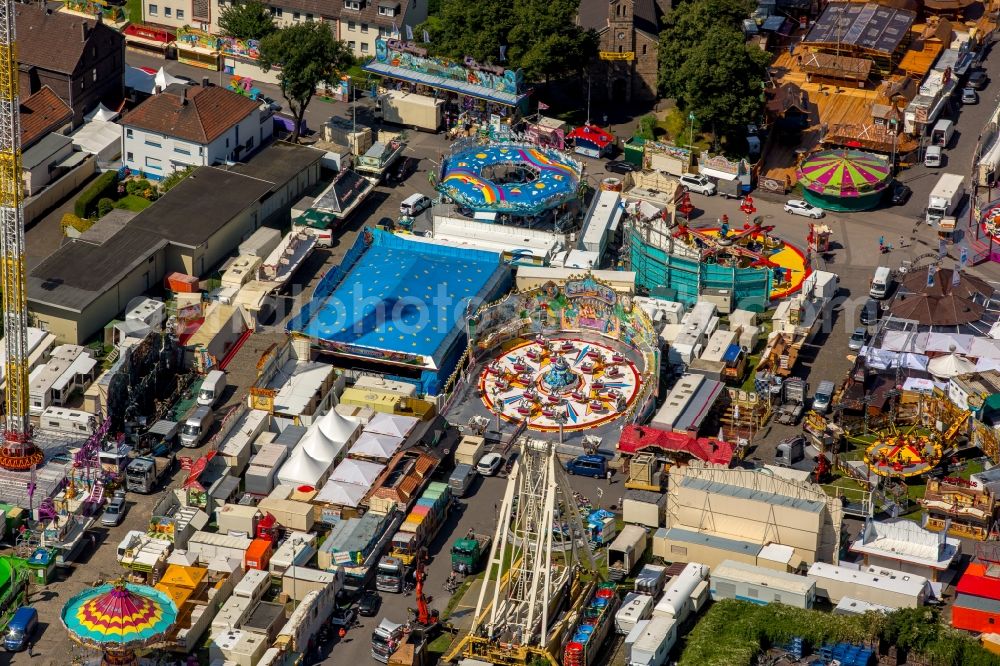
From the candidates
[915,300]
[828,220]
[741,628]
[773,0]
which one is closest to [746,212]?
[828,220]

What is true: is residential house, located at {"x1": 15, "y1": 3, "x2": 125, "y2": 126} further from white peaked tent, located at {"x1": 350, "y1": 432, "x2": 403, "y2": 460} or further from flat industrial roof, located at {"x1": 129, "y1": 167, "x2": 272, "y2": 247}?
white peaked tent, located at {"x1": 350, "y1": 432, "x2": 403, "y2": 460}

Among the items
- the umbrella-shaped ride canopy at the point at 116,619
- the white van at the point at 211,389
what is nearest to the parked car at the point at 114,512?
the white van at the point at 211,389

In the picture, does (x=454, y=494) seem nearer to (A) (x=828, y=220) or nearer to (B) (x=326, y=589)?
(B) (x=326, y=589)

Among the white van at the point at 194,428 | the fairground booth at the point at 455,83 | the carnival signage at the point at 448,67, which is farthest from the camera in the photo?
the carnival signage at the point at 448,67

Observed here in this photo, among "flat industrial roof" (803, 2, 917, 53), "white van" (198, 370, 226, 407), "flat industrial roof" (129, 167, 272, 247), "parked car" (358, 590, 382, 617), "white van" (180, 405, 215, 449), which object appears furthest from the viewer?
"flat industrial roof" (803, 2, 917, 53)

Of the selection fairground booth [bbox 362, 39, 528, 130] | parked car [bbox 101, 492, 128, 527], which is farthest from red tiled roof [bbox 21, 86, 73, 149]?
parked car [bbox 101, 492, 128, 527]

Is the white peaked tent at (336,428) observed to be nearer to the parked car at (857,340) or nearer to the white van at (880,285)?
the parked car at (857,340)

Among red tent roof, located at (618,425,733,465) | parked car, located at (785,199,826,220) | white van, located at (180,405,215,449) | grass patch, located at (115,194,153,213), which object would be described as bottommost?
white van, located at (180,405,215,449)
